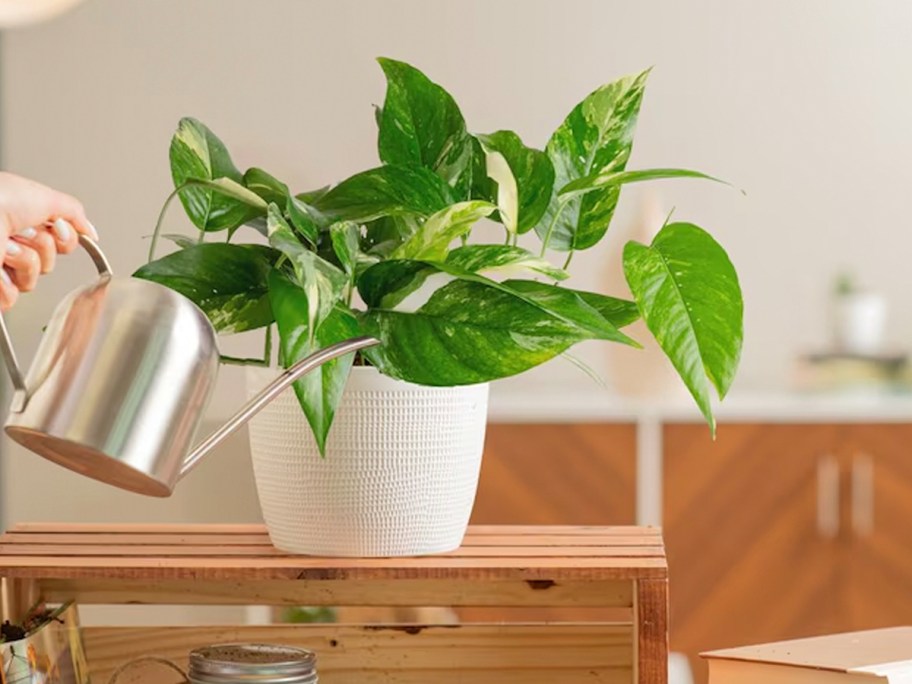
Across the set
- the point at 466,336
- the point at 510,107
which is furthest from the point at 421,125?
the point at 510,107

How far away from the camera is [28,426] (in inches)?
29.5

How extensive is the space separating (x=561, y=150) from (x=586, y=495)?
212cm

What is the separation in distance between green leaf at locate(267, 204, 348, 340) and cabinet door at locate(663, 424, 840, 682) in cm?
226

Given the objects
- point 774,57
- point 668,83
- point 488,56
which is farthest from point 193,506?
point 774,57

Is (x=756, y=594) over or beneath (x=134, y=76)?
beneath

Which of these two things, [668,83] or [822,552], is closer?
[822,552]

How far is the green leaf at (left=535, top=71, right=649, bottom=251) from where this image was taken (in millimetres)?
1043

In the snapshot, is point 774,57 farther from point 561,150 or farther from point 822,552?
point 561,150

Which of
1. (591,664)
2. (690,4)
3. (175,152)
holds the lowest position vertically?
(591,664)

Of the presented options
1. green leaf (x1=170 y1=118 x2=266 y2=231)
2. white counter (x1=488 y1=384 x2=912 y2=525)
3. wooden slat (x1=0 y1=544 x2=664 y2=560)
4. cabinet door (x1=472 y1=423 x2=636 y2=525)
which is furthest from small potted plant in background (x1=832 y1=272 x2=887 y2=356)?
green leaf (x1=170 y1=118 x2=266 y2=231)

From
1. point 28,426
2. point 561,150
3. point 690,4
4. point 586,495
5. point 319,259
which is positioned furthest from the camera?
point 690,4

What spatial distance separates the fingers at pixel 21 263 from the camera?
898 millimetres

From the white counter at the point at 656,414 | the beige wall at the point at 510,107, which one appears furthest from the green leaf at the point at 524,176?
the beige wall at the point at 510,107

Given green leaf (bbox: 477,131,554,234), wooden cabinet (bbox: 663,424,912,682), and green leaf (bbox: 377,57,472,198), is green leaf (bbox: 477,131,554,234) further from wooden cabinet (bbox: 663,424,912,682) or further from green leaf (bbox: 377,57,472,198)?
wooden cabinet (bbox: 663,424,912,682)
